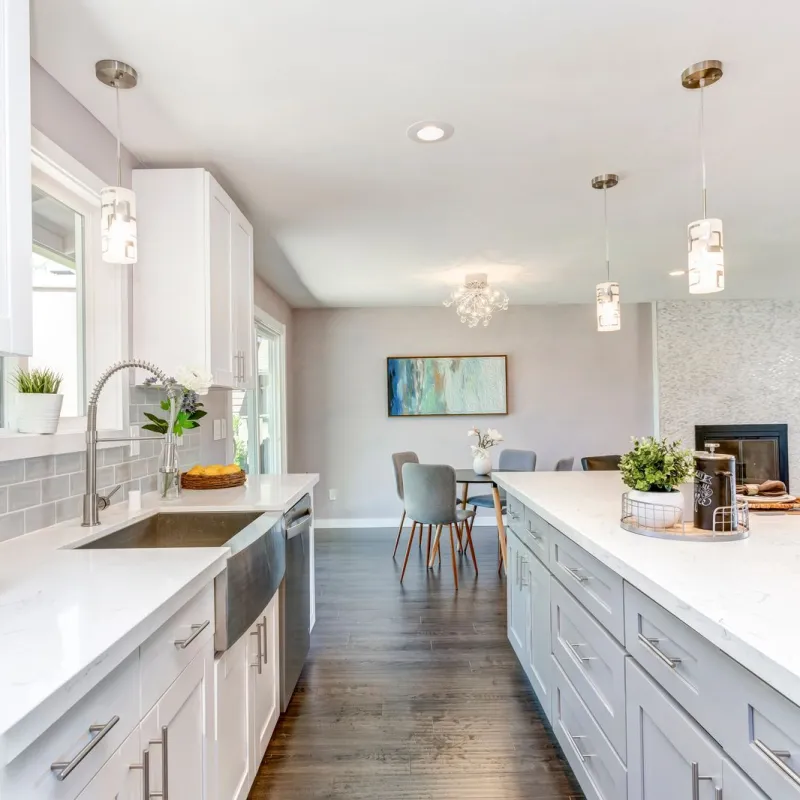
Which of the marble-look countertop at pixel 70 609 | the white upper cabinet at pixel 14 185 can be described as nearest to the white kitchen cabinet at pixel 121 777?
the marble-look countertop at pixel 70 609

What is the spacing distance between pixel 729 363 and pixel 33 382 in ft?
20.6

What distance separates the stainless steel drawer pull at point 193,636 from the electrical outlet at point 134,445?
1.16 metres

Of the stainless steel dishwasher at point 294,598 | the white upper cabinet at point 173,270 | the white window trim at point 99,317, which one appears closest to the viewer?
the white window trim at point 99,317

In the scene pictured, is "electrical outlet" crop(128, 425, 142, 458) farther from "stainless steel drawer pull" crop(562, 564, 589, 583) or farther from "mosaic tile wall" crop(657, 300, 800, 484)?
"mosaic tile wall" crop(657, 300, 800, 484)

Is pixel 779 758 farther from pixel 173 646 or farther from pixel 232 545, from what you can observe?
pixel 232 545

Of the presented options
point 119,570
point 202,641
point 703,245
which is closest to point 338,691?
point 202,641

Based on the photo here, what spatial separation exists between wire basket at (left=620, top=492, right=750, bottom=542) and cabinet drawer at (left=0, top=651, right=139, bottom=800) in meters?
1.30

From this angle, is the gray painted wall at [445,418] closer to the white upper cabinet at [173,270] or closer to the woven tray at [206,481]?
the woven tray at [206,481]

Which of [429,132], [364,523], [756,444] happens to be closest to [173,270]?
[429,132]

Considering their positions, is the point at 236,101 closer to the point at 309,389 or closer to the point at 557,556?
the point at 557,556

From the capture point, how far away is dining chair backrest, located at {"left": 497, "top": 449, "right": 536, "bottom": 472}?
16.9 ft

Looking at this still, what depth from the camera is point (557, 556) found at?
1.98m

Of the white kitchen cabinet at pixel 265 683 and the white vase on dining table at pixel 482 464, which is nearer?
the white kitchen cabinet at pixel 265 683

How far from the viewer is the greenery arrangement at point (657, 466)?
1612 millimetres
